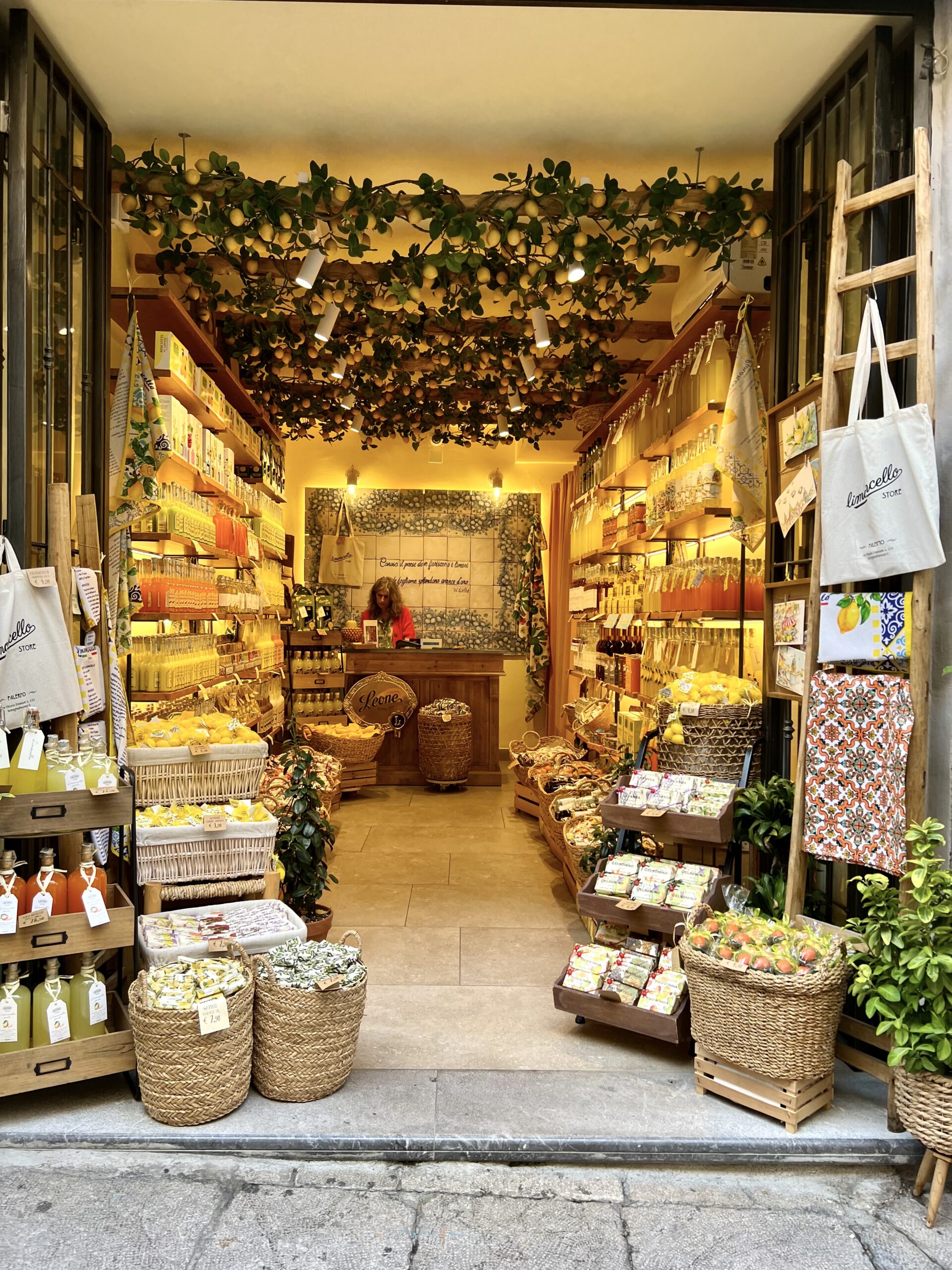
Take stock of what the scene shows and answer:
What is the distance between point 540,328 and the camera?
5.71 m

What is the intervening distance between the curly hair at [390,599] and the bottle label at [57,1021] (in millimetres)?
7327

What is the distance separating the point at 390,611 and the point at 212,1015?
7.46m

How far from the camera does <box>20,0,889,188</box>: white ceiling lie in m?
3.29

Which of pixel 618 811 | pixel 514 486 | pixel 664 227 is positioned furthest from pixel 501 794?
pixel 664 227

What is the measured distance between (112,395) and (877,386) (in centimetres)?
350

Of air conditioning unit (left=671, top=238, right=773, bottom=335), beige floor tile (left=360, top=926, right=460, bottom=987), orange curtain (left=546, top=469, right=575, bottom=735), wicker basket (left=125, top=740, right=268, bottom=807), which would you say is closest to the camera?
wicker basket (left=125, top=740, right=268, bottom=807)

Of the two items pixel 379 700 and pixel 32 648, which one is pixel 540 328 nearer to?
pixel 32 648

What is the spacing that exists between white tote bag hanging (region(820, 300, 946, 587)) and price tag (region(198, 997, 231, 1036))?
227 centimetres

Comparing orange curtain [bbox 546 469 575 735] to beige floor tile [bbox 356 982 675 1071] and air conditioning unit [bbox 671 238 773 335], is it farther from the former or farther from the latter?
beige floor tile [bbox 356 982 675 1071]

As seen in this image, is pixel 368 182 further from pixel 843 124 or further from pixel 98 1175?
pixel 98 1175

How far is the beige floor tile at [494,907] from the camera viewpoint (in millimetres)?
4746

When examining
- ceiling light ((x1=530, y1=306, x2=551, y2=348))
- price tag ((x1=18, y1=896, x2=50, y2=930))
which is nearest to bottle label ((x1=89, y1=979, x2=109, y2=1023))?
price tag ((x1=18, y1=896, x2=50, y2=930))

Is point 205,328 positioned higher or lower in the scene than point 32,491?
higher

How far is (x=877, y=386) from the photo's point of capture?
3.28m
